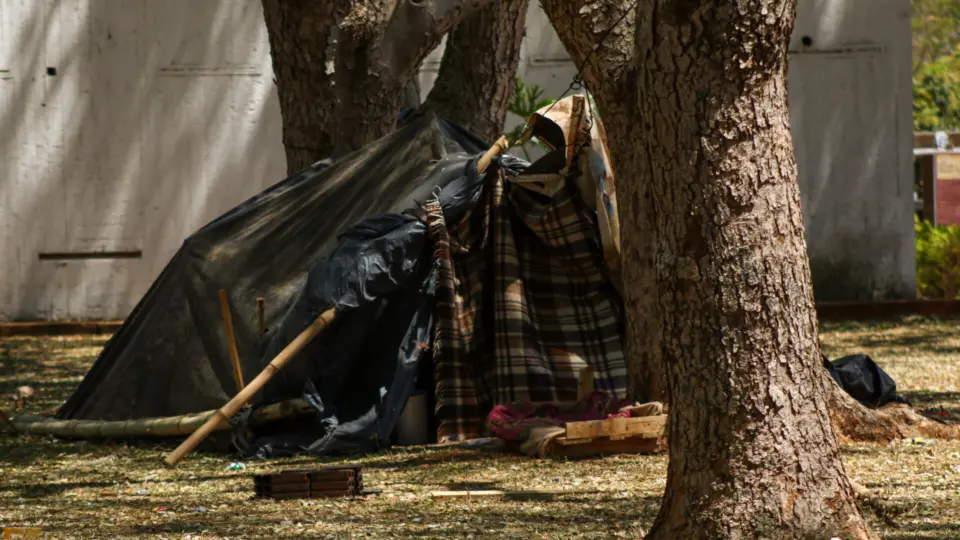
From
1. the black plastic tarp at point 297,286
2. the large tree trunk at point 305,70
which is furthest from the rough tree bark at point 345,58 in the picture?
the black plastic tarp at point 297,286

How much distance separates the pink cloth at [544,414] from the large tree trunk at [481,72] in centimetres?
265

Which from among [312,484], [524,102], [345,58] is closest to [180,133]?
[524,102]

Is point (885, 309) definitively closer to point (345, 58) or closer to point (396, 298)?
point (345, 58)

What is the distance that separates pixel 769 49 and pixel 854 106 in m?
10.1

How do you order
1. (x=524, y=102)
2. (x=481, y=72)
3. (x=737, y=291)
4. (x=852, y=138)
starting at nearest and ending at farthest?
(x=737, y=291), (x=481, y=72), (x=524, y=102), (x=852, y=138)

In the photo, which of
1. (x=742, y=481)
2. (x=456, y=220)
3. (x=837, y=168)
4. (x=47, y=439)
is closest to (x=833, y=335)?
(x=837, y=168)

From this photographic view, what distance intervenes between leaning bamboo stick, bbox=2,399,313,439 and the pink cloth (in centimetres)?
96

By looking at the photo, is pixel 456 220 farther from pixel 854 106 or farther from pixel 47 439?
pixel 854 106

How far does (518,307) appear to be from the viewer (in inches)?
268

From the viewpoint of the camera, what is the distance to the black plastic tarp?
6.44 m

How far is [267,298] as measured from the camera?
6.92m

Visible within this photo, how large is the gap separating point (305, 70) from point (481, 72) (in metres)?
1.30

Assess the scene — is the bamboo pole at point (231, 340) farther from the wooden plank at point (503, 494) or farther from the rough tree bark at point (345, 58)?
the wooden plank at point (503, 494)

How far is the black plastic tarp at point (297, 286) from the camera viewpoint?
6441 millimetres
